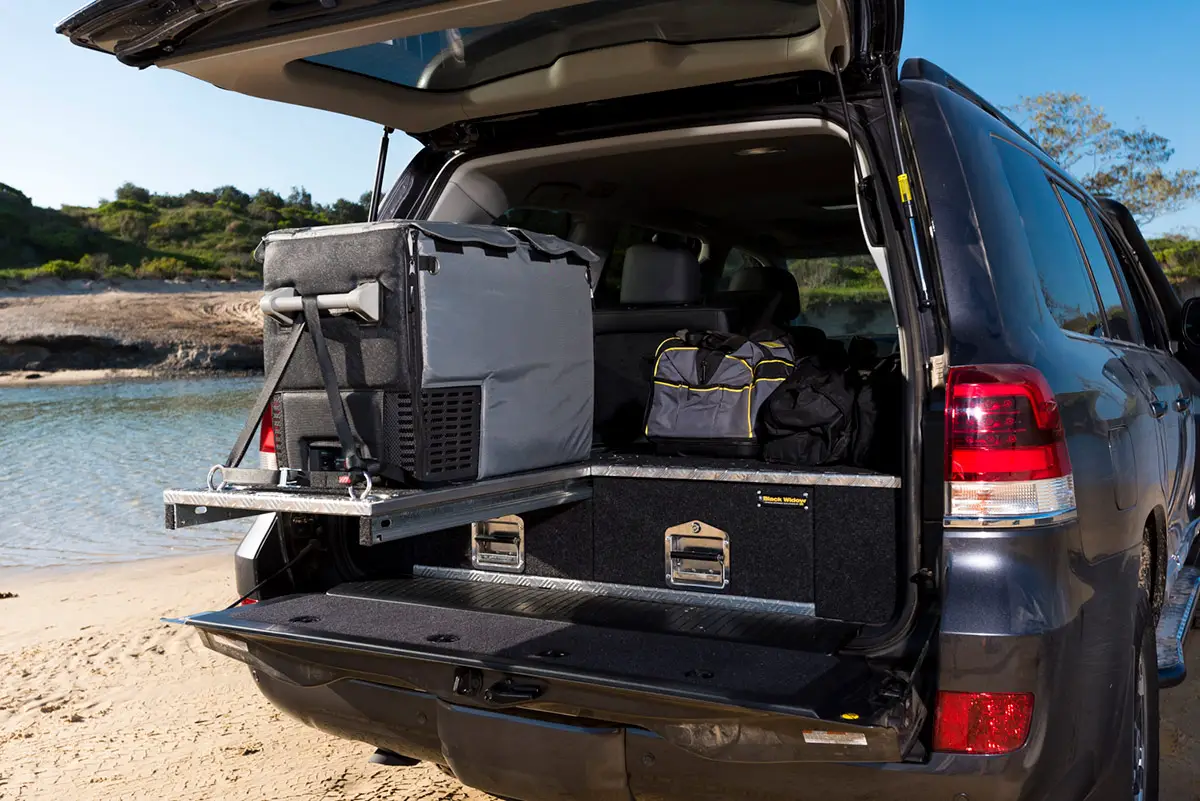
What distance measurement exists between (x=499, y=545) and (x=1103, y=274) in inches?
81.9

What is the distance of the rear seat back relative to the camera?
3.58 metres

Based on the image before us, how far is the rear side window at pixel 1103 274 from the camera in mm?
3141

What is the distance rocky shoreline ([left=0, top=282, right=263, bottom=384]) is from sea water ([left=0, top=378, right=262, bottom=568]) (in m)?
6.46

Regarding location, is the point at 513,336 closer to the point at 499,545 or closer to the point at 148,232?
the point at 499,545

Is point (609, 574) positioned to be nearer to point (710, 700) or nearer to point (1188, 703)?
point (710, 700)

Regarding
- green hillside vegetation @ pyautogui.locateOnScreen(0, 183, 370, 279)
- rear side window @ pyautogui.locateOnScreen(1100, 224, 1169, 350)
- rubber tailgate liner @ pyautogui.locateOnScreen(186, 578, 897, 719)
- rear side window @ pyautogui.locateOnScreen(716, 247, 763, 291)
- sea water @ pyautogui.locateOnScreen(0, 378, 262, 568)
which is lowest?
sea water @ pyautogui.locateOnScreen(0, 378, 262, 568)

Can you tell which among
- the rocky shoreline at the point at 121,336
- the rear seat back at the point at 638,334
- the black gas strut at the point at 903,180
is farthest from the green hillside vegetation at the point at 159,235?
the black gas strut at the point at 903,180

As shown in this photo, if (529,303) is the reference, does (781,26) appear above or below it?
above

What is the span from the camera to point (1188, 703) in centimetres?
381

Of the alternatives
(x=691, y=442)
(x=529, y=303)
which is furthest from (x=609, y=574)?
(x=529, y=303)

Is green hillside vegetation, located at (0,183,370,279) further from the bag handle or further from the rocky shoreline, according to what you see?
the bag handle

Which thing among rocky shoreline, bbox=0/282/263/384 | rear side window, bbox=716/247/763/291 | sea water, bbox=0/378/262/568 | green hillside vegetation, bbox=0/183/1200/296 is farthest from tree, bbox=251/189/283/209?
rear side window, bbox=716/247/763/291

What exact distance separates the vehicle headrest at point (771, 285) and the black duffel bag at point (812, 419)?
70.2 inches

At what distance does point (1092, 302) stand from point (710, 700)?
Result: 173cm
